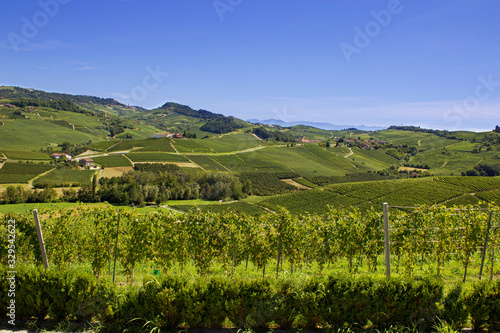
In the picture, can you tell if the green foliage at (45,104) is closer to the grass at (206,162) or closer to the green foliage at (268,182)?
the grass at (206,162)

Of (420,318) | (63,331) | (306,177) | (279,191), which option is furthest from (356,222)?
(306,177)

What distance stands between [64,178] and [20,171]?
10938 mm

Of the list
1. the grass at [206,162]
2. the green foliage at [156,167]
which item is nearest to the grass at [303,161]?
the grass at [206,162]

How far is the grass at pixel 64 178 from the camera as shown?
6019 cm

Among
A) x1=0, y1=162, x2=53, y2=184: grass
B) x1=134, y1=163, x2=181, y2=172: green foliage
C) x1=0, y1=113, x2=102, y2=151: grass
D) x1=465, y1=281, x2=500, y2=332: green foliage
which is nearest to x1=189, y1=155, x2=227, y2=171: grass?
x1=134, y1=163, x2=181, y2=172: green foliage

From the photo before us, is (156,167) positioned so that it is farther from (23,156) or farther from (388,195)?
(388,195)

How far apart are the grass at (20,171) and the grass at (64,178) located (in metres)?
2.87

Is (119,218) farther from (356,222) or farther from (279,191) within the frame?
(279,191)

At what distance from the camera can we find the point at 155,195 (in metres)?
60.9

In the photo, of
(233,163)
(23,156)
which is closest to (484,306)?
(233,163)

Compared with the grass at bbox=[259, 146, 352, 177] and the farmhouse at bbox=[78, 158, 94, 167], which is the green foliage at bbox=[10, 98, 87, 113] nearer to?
the farmhouse at bbox=[78, 158, 94, 167]

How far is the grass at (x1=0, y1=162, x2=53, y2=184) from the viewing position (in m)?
60.3

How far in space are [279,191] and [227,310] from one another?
72559 mm

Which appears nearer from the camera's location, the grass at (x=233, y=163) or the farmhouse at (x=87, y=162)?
the farmhouse at (x=87, y=162)
